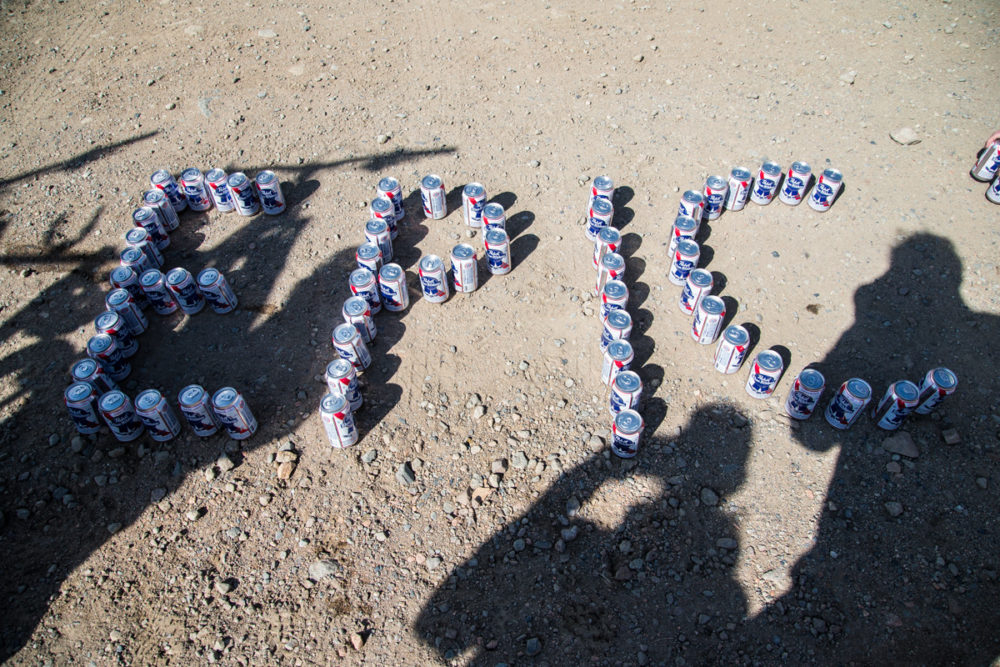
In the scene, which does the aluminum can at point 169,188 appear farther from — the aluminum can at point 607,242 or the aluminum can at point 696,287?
the aluminum can at point 696,287

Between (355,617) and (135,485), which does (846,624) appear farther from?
(135,485)

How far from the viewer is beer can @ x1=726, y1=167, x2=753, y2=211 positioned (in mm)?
5746

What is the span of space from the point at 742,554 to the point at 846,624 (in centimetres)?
65

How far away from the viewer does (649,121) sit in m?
6.80

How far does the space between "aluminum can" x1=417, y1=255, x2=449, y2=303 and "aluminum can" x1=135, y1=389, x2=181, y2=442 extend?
219 centimetres

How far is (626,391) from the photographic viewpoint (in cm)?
421

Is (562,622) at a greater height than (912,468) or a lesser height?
lesser

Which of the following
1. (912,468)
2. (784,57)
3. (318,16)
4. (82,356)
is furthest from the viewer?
(318,16)

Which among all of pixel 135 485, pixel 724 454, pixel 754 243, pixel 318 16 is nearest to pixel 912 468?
pixel 724 454

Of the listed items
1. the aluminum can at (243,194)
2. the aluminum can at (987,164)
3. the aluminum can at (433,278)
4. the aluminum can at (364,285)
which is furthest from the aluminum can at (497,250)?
the aluminum can at (987,164)

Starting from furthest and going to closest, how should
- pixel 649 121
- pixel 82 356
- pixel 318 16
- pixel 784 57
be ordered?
pixel 318 16 → pixel 784 57 → pixel 649 121 → pixel 82 356

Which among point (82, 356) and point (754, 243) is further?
point (754, 243)

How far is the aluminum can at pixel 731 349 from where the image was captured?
4527 millimetres

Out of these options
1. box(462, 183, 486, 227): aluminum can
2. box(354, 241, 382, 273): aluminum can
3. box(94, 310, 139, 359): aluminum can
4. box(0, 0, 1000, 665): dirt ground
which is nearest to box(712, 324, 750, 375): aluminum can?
box(0, 0, 1000, 665): dirt ground
